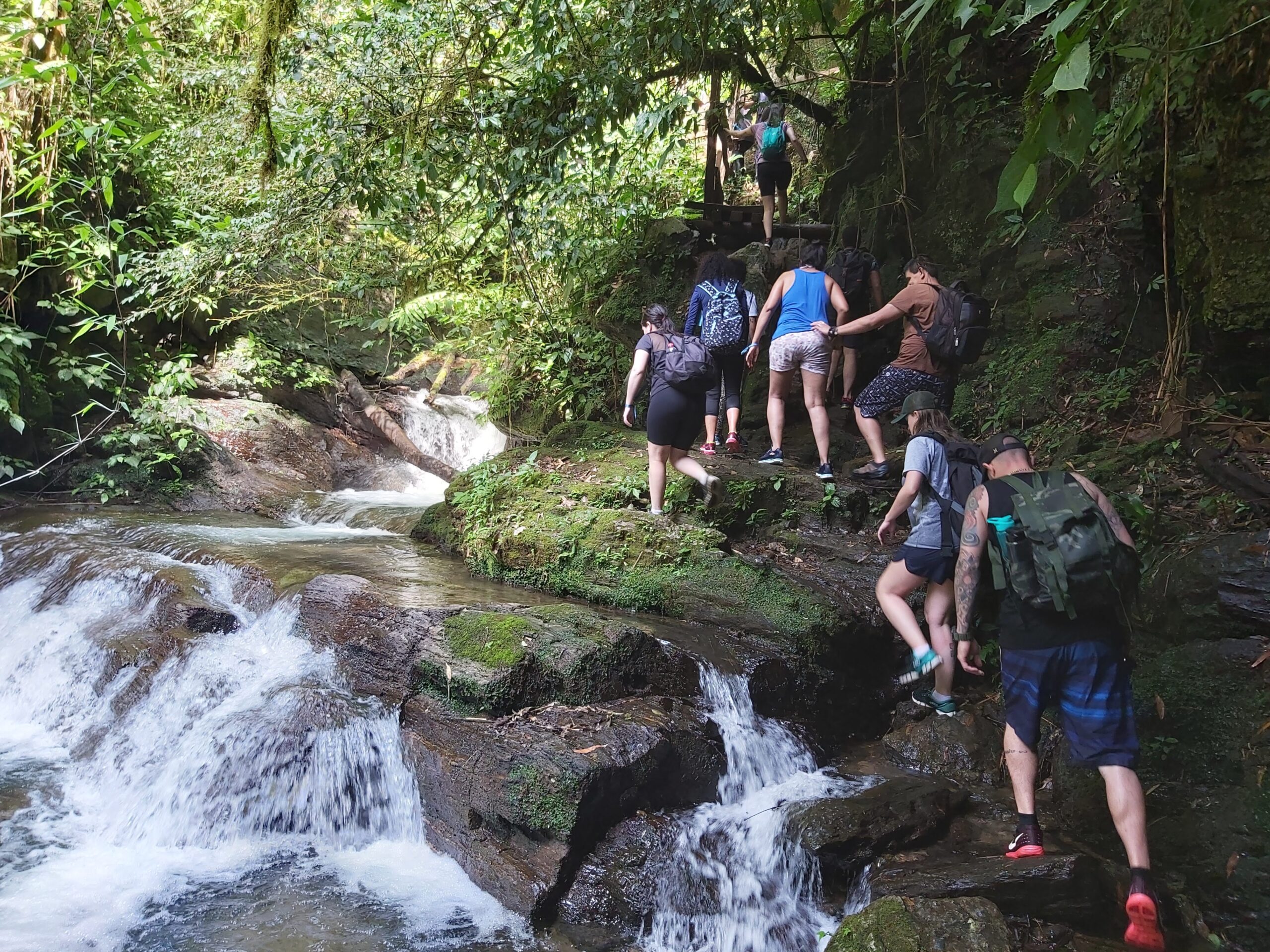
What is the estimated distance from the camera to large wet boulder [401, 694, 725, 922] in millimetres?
4363

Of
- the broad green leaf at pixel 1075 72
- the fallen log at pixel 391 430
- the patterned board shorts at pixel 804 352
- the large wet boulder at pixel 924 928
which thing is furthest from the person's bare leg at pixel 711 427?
the fallen log at pixel 391 430

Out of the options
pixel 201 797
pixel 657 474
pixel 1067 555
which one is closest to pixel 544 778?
pixel 201 797

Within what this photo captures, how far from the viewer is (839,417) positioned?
9.27m

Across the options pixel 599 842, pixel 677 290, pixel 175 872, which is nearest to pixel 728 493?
pixel 599 842

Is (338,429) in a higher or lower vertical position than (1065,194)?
lower

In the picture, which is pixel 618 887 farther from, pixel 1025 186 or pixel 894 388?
pixel 894 388

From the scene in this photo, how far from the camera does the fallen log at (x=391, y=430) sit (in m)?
14.1

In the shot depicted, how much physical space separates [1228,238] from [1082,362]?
9.21 feet

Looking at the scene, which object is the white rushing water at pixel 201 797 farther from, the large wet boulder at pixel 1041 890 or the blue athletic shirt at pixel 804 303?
the blue athletic shirt at pixel 804 303

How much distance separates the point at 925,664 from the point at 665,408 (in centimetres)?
290

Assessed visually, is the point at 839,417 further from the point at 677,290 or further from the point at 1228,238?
the point at 1228,238

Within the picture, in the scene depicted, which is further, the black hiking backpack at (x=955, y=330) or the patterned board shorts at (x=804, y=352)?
the patterned board shorts at (x=804, y=352)

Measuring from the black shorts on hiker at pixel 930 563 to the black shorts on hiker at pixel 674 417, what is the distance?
86.1 inches

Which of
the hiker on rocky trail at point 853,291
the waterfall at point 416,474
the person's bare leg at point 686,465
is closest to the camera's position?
the person's bare leg at point 686,465
